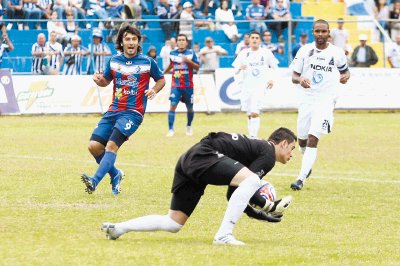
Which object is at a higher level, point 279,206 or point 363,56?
point 279,206

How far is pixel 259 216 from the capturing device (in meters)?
10.3

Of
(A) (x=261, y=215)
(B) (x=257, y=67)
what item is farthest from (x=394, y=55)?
(A) (x=261, y=215)

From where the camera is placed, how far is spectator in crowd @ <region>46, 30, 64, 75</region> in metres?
31.2

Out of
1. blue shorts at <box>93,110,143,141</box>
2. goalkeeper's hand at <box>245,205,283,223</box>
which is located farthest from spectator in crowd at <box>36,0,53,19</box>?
goalkeeper's hand at <box>245,205,283,223</box>

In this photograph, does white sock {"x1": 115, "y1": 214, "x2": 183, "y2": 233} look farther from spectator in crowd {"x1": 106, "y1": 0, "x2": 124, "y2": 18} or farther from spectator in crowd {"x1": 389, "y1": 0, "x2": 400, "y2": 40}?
spectator in crowd {"x1": 389, "y1": 0, "x2": 400, "y2": 40}

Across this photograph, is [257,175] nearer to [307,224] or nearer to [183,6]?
[307,224]

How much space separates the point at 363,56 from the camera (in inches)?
1366

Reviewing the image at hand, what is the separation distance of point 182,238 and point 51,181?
5617mm

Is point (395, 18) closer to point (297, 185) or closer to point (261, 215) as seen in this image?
point (297, 185)

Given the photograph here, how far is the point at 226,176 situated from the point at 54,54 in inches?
879

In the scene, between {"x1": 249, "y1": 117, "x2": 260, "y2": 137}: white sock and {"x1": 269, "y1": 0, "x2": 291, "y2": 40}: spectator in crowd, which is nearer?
{"x1": 249, "y1": 117, "x2": 260, "y2": 137}: white sock

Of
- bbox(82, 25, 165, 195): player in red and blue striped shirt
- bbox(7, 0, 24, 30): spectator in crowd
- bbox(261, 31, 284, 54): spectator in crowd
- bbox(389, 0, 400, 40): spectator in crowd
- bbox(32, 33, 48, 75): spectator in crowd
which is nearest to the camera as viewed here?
bbox(82, 25, 165, 195): player in red and blue striped shirt

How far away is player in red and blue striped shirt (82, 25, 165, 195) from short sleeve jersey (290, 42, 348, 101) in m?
2.55

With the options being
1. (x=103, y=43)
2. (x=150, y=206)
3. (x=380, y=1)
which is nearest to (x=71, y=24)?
(x=103, y=43)
